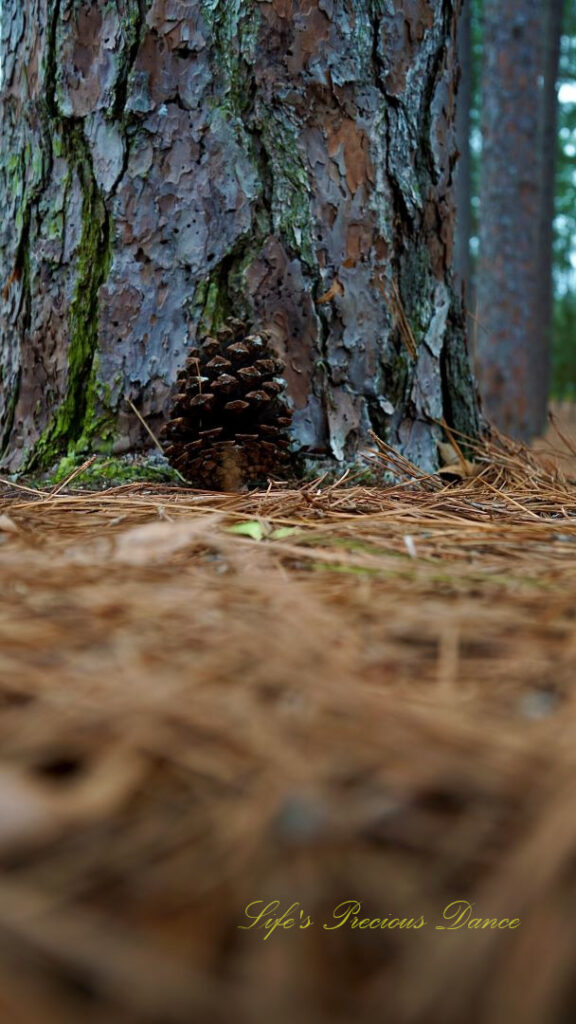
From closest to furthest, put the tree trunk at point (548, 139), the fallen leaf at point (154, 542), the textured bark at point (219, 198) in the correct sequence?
the fallen leaf at point (154, 542)
the textured bark at point (219, 198)
the tree trunk at point (548, 139)

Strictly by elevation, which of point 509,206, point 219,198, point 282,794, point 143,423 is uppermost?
point 509,206

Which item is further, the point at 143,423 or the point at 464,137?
the point at 464,137

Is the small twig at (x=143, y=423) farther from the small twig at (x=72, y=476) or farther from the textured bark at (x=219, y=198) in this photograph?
the small twig at (x=72, y=476)

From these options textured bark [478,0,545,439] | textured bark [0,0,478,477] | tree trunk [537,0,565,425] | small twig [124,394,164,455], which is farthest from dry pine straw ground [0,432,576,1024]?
tree trunk [537,0,565,425]

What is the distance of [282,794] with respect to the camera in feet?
1.39

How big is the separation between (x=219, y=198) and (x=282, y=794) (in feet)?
5.15

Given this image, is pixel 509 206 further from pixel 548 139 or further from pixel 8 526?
pixel 8 526

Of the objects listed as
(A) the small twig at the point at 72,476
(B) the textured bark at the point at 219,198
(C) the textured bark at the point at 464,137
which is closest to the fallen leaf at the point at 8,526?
(A) the small twig at the point at 72,476

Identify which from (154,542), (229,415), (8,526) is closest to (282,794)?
(154,542)

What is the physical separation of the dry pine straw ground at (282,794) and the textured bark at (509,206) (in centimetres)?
433

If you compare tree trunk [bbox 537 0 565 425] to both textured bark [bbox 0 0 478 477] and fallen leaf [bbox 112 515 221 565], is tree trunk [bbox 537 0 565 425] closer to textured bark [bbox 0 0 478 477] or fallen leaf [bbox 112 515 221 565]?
textured bark [bbox 0 0 478 477]

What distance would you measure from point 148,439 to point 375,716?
1.33 m

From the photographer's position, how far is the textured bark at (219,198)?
166 cm

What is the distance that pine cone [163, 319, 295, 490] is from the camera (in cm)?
157
